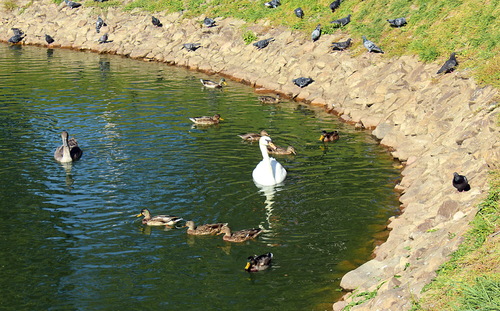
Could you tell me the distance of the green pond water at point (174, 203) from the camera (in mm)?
16531

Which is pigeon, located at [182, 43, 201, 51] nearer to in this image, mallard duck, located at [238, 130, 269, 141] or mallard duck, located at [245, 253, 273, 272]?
mallard duck, located at [238, 130, 269, 141]

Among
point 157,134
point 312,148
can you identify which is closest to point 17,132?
point 157,134

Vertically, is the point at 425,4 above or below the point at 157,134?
above

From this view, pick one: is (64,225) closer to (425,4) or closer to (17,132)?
(17,132)

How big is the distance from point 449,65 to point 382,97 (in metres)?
3.71

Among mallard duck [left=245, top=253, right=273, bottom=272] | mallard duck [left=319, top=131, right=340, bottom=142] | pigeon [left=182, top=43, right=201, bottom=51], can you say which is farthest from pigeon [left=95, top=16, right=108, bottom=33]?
mallard duck [left=245, top=253, right=273, bottom=272]

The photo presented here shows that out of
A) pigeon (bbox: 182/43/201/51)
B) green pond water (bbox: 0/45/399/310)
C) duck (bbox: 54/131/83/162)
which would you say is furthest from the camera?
pigeon (bbox: 182/43/201/51)

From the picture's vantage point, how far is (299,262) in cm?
1778

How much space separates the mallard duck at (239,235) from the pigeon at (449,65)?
1489cm

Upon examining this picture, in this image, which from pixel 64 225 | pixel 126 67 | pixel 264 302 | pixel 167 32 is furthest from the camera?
pixel 167 32

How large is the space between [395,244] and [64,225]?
10186 mm

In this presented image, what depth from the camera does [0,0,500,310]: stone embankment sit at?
16062 mm

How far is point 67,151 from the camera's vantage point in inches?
1015

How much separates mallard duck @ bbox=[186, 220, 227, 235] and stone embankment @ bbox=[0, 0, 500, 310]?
472cm
